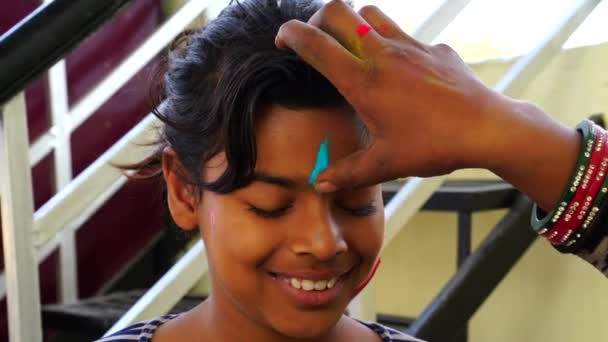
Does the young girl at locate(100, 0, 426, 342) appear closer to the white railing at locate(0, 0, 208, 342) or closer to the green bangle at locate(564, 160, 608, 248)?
the green bangle at locate(564, 160, 608, 248)

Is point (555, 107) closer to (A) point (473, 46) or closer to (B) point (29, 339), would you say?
(A) point (473, 46)

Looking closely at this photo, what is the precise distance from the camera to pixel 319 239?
2.31ft

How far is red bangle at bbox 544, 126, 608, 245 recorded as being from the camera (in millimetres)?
599

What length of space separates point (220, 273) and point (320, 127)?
207 mm

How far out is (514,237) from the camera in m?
1.44

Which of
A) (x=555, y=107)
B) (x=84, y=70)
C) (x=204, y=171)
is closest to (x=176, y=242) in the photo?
(x=84, y=70)

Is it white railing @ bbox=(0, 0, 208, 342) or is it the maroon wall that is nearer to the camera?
white railing @ bbox=(0, 0, 208, 342)

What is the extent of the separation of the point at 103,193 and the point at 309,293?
2.31 feet

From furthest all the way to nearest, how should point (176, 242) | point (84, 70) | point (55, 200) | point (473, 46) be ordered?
point (176, 242) → point (84, 70) → point (473, 46) → point (55, 200)

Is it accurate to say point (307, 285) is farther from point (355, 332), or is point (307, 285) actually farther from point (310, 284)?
point (355, 332)

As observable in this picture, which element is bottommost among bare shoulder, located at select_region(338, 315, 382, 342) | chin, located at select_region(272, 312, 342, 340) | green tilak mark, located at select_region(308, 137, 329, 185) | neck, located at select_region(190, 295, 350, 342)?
bare shoulder, located at select_region(338, 315, 382, 342)

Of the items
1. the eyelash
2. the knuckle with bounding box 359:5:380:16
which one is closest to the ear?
the eyelash

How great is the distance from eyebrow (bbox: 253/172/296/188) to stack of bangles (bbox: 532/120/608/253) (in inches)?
9.9

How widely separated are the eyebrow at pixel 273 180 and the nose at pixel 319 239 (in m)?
0.04
